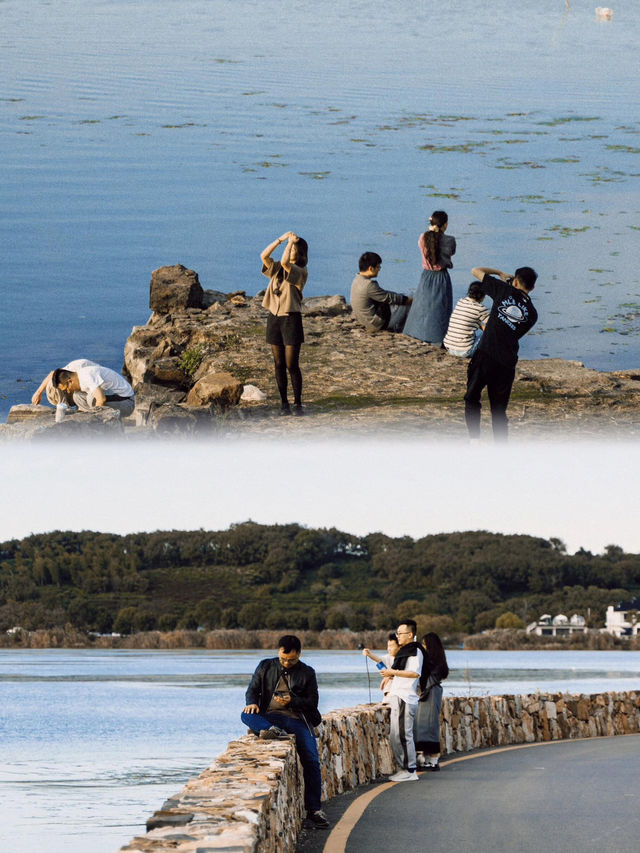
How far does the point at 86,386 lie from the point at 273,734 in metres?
6.99

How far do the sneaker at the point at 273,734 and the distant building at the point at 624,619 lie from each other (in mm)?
66842

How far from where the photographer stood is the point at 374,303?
54.5ft

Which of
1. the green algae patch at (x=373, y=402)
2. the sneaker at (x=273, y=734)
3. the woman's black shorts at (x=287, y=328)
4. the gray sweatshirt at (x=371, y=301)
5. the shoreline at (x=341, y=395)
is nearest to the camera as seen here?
the sneaker at (x=273, y=734)

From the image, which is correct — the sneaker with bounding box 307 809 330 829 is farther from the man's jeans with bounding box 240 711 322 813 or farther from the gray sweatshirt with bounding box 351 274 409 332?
the gray sweatshirt with bounding box 351 274 409 332

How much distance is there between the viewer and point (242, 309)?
21.0 meters

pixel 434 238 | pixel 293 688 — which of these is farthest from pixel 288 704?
pixel 434 238

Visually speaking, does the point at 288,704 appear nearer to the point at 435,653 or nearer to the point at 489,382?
the point at 435,653

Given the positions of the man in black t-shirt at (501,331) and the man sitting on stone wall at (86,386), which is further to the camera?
the man sitting on stone wall at (86,386)

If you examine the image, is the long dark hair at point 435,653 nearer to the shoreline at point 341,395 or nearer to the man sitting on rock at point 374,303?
the shoreline at point 341,395

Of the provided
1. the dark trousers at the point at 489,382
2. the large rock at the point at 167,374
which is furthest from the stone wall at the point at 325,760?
the large rock at the point at 167,374

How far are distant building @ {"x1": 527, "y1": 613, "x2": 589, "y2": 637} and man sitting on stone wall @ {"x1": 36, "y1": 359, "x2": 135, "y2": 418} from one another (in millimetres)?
59160

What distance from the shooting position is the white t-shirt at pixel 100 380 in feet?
42.9

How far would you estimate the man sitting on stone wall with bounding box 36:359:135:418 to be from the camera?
13078 mm

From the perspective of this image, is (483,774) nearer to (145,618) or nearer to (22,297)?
Result: (22,297)
